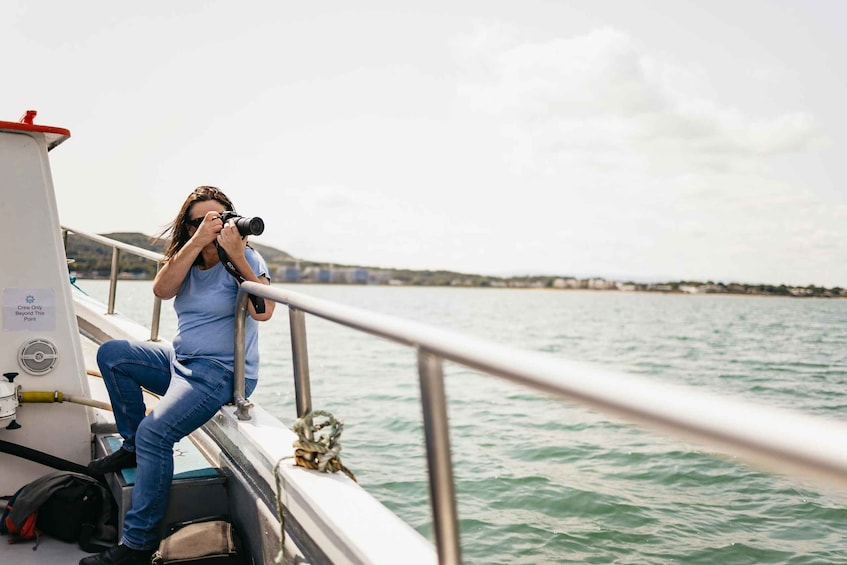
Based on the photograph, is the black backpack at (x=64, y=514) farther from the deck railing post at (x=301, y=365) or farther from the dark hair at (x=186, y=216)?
the deck railing post at (x=301, y=365)

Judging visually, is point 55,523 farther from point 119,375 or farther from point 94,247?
point 94,247

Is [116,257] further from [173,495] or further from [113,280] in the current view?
[173,495]

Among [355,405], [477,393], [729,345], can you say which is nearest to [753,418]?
[355,405]

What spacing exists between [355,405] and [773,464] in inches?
475

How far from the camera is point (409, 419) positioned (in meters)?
10.8

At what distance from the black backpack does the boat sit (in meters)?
0.05

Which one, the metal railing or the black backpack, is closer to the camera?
the metal railing

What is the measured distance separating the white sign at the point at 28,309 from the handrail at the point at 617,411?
2194mm

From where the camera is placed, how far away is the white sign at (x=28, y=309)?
300 cm

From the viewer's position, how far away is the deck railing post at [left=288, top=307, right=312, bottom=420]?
1.97 m

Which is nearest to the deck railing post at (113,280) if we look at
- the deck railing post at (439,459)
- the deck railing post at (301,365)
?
the deck railing post at (301,365)

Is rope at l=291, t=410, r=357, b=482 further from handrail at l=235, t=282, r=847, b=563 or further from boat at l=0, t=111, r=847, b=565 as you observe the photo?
handrail at l=235, t=282, r=847, b=563

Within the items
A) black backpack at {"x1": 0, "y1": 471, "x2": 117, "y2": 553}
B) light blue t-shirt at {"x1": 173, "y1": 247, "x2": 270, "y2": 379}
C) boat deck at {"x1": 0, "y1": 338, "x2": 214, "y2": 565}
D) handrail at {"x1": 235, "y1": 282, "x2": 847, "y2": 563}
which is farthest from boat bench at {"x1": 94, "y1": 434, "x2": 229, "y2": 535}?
handrail at {"x1": 235, "y1": 282, "x2": 847, "y2": 563}

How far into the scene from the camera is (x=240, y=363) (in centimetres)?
252
